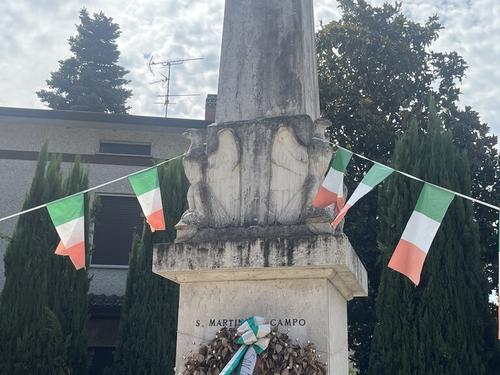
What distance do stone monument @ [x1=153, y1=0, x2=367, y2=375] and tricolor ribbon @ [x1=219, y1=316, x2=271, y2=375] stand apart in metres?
0.21

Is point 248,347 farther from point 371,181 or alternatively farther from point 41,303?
point 41,303

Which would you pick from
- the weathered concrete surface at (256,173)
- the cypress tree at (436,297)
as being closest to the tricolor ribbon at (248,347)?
the weathered concrete surface at (256,173)

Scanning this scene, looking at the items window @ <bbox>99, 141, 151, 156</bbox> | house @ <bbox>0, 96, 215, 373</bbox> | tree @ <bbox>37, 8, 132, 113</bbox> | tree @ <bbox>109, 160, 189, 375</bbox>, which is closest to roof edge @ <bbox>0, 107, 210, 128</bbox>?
house @ <bbox>0, 96, 215, 373</bbox>

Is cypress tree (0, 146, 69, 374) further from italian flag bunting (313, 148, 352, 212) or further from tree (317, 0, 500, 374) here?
italian flag bunting (313, 148, 352, 212)

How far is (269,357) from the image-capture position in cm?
479

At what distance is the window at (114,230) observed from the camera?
17125mm

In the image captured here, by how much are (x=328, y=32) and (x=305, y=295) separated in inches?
570

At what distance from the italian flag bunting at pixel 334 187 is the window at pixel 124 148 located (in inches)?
505

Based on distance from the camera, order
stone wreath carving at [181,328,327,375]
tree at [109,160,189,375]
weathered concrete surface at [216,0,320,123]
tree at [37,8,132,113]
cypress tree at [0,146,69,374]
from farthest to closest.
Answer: tree at [37,8,132,113]
tree at [109,160,189,375]
cypress tree at [0,146,69,374]
weathered concrete surface at [216,0,320,123]
stone wreath carving at [181,328,327,375]

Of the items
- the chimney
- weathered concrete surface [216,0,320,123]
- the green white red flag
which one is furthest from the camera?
the chimney

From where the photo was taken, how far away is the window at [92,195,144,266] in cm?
1712

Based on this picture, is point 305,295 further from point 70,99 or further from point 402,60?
point 70,99

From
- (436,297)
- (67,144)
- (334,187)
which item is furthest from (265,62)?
(67,144)

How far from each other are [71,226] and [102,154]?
11932mm
